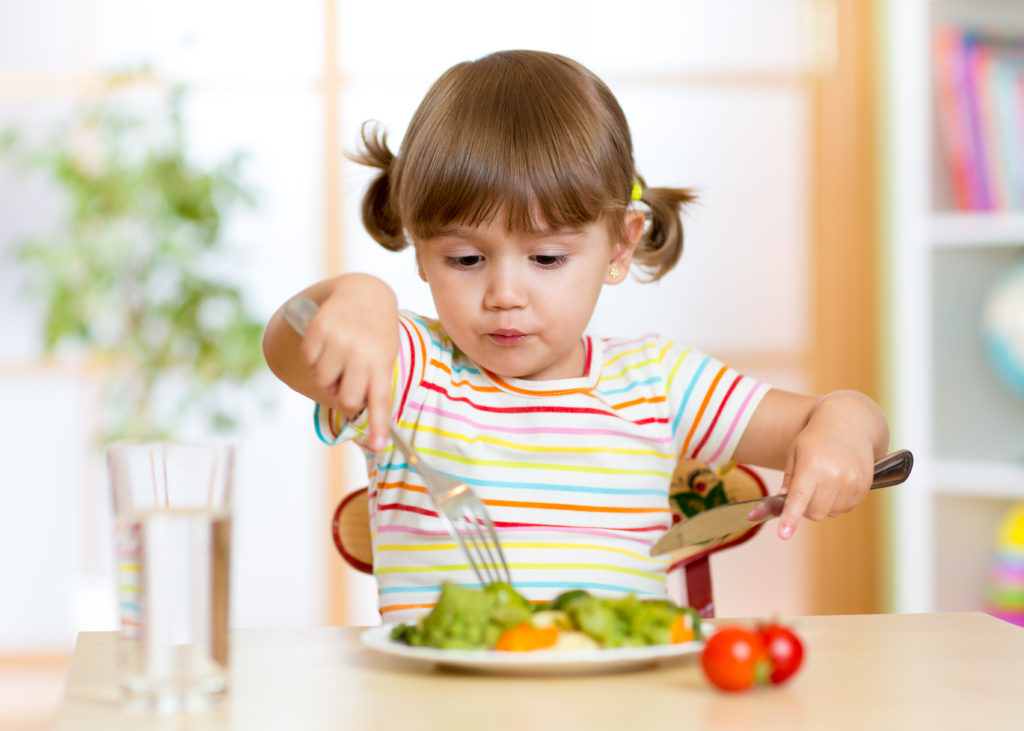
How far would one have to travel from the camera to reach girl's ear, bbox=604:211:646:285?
1221 mm

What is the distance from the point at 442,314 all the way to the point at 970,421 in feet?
6.08

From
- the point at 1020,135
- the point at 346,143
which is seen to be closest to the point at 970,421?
the point at 1020,135

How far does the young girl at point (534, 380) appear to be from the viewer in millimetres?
1053

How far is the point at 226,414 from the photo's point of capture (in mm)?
2855

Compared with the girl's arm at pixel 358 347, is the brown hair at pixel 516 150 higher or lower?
higher

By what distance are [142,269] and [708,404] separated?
6.46ft

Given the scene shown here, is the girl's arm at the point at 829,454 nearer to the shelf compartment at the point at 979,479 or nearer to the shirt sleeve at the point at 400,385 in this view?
the shirt sleeve at the point at 400,385

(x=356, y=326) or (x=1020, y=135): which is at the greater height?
(x=1020, y=135)

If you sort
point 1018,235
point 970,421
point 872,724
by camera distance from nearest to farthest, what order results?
point 872,724
point 1018,235
point 970,421

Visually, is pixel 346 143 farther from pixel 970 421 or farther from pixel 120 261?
pixel 970 421

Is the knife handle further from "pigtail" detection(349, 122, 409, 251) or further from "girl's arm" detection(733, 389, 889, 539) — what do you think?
"pigtail" detection(349, 122, 409, 251)

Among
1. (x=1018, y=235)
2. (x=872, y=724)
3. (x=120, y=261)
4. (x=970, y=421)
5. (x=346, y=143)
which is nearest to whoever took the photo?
(x=872, y=724)

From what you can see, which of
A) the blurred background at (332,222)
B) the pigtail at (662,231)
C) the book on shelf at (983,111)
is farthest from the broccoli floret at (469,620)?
the blurred background at (332,222)

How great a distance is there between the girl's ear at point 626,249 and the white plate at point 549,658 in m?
0.57
